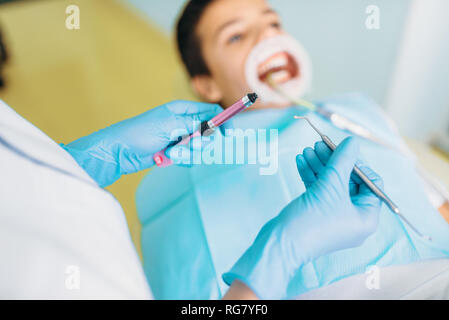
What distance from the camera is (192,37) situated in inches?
42.1

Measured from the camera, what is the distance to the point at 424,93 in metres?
1.14

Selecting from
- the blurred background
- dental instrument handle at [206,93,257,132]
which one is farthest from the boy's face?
dental instrument handle at [206,93,257,132]

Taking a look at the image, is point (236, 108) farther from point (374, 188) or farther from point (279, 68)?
point (279, 68)

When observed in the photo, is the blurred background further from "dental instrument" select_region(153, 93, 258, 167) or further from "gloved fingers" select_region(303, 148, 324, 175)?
"gloved fingers" select_region(303, 148, 324, 175)

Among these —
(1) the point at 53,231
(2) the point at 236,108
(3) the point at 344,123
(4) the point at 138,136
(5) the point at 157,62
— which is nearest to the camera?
(1) the point at 53,231

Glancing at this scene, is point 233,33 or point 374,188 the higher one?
point 233,33

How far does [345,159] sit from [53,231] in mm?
409

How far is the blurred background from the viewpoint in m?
1.02

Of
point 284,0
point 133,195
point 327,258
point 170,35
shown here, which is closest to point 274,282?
point 327,258

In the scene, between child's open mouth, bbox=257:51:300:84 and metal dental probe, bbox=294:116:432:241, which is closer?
metal dental probe, bbox=294:116:432:241

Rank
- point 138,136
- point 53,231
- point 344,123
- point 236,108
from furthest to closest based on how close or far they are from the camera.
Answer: point 344,123, point 138,136, point 236,108, point 53,231

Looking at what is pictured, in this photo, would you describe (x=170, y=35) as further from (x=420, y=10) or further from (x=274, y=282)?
(x=274, y=282)

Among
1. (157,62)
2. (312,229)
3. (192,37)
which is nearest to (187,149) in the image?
(312,229)

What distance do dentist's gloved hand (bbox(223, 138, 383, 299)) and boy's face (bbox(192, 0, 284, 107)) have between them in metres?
0.49
